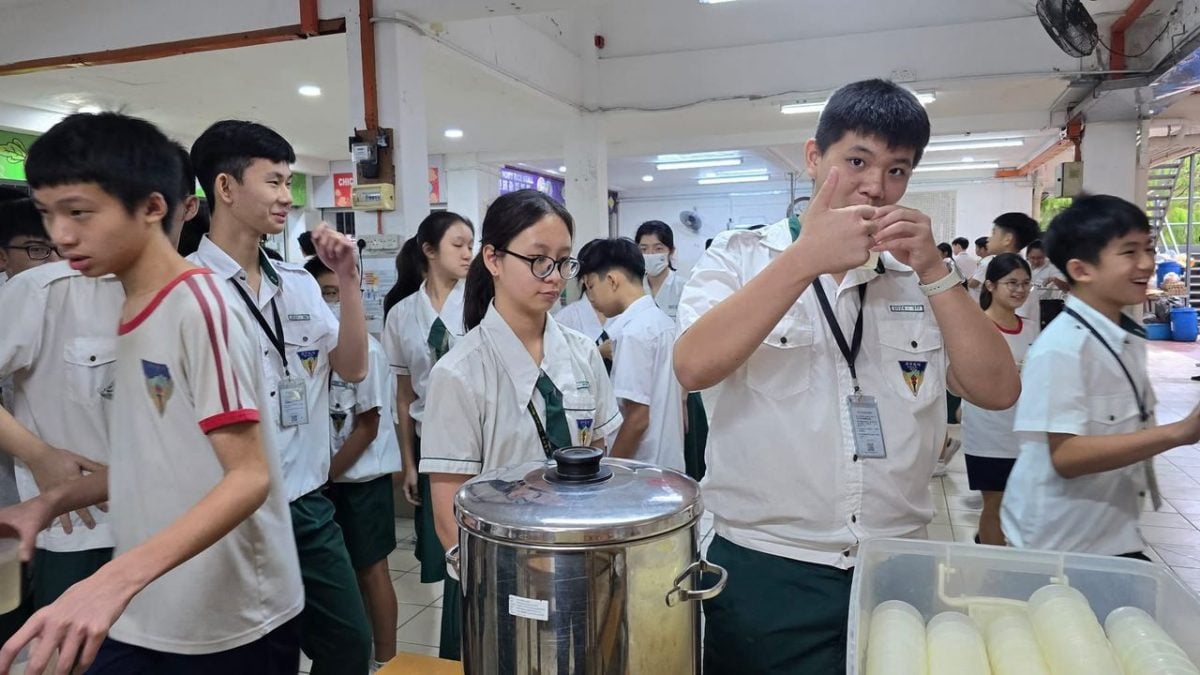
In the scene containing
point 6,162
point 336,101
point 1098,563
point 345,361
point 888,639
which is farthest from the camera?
point 6,162

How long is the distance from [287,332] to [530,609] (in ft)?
4.61

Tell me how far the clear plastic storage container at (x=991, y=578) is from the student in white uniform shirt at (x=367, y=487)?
189cm

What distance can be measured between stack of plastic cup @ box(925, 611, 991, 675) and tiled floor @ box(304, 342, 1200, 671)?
167cm

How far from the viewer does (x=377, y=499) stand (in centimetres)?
262

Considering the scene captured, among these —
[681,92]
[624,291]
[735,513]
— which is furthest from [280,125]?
[735,513]

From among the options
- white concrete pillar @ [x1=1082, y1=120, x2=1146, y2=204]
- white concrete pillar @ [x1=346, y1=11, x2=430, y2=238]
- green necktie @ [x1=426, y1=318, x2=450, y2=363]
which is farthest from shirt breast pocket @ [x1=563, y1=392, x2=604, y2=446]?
white concrete pillar @ [x1=1082, y1=120, x2=1146, y2=204]

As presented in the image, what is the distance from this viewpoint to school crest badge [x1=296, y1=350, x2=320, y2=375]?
2.01 metres

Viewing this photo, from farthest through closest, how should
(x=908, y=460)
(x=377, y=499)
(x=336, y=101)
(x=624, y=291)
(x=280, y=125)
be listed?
(x=280, y=125)
(x=336, y=101)
(x=624, y=291)
(x=377, y=499)
(x=908, y=460)

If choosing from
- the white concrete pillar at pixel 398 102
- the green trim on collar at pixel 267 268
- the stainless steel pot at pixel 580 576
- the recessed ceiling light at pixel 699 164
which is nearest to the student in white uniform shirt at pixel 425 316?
the white concrete pillar at pixel 398 102

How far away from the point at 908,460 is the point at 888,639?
0.38 metres

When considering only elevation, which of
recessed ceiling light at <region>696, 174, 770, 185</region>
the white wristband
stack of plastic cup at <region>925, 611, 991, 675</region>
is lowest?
stack of plastic cup at <region>925, 611, 991, 675</region>

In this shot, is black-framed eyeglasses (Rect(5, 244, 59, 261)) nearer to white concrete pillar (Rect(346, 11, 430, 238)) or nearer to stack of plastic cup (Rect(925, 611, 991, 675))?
white concrete pillar (Rect(346, 11, 430, 238))

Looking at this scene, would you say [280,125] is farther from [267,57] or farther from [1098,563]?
[1098,563]

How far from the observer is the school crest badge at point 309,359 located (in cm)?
201
